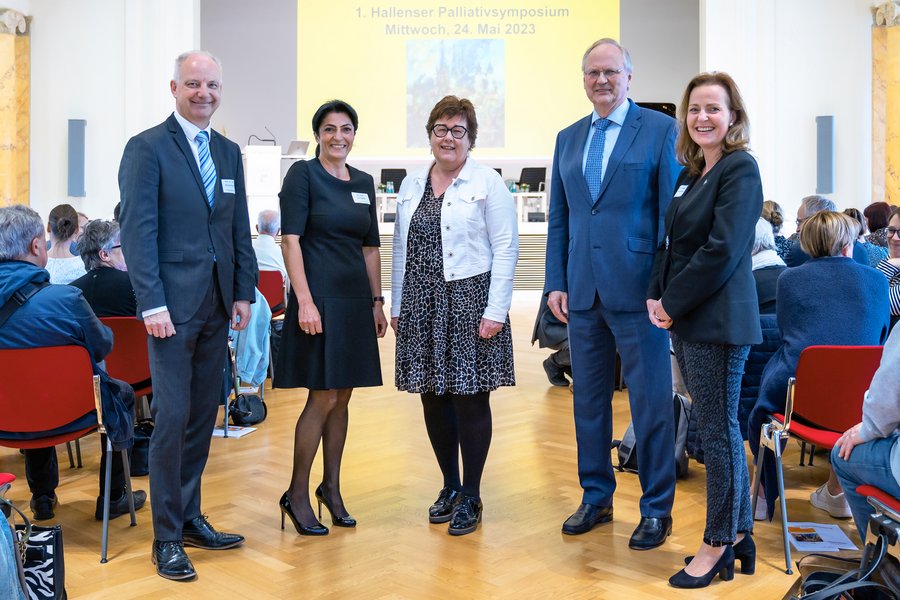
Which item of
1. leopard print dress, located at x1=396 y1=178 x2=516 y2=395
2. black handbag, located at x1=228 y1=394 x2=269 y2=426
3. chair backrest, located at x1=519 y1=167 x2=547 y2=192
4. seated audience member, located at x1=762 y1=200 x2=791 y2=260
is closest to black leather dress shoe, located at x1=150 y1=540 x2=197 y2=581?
leopard print dress, located at x1=396 y1=178 x2=516 y2=395

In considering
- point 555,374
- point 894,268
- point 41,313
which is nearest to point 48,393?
point 41,313

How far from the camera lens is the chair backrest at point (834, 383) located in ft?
9.68

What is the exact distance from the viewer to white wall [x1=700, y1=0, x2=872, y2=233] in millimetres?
10609

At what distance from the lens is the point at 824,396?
10.0 feet

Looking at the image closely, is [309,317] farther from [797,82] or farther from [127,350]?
[797,82]

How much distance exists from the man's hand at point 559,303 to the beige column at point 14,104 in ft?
30.8

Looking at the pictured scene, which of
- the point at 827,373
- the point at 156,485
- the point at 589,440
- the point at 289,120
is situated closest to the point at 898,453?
Result: the point at 827,373

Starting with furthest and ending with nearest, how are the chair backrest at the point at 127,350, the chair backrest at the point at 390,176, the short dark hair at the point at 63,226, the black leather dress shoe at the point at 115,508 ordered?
the chair backrest at the point at 390,176, the short dark hair at the point at 63,226, the chair backrest at the point at 127,350, the black leather dress shoe at the point at 115,508

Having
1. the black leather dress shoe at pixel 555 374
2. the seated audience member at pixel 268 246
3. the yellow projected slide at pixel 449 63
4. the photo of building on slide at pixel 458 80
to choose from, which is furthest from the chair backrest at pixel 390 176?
the black leather dress shoe at pixel 555 374

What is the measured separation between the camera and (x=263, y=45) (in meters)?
18.6

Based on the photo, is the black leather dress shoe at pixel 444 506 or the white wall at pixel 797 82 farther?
the white wall at pixel 797 82

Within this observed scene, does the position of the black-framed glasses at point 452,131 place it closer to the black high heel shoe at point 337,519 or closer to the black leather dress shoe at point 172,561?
the black high heel shoe at point 337,519

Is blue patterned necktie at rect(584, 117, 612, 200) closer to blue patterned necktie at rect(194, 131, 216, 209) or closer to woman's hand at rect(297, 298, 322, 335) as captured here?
woman's hand at rect(297, 298, 322, 335)

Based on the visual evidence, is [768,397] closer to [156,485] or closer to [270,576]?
[270,576]
